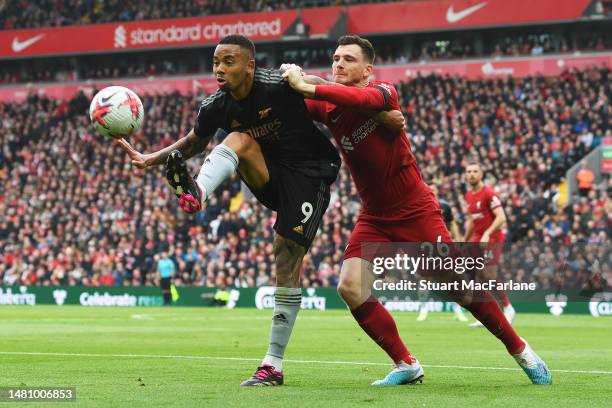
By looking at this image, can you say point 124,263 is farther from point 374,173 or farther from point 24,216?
point 374,173

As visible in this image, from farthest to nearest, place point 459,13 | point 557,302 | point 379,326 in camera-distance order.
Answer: point 459,13, point 557,302, point 379,326

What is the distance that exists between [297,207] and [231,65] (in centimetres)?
123

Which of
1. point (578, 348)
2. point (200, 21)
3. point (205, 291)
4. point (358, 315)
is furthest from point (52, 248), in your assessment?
point (358, 315)

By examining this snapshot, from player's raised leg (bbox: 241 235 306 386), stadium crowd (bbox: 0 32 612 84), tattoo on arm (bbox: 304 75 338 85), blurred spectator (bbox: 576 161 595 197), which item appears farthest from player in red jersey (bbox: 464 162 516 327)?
stadium crowd (bbox: 0 32 612 84)

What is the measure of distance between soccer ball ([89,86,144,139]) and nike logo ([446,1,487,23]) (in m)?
35.4

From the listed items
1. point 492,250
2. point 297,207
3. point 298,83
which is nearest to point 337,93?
point 298,83

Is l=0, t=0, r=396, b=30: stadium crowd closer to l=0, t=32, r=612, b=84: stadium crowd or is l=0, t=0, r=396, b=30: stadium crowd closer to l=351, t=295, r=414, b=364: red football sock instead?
l=0, t=32, r=612, b=84: stadium crowd

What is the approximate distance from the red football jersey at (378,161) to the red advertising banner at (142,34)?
1500 inches

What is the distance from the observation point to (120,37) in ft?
164

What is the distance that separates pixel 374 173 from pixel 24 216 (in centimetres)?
3363

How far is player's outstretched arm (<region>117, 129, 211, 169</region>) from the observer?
8422 mm

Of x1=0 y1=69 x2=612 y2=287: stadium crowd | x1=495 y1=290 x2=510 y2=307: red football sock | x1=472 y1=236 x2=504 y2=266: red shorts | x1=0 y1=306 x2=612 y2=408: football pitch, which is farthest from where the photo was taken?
x1=0 y1=69 x2=612 y2=287: stadium crowd

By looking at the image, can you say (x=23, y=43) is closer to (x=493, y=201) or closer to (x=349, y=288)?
(x=493, y=201)

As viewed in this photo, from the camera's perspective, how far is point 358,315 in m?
8.77
